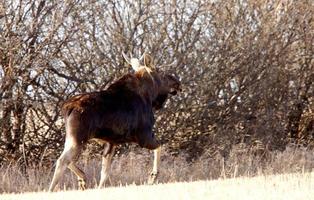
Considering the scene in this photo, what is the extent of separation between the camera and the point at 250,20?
16.2 metres

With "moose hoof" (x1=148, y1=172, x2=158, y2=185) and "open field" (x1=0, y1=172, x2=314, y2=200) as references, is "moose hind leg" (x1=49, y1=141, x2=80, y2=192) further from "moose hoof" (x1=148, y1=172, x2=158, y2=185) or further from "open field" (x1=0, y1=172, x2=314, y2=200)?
"moose hoof" (x1=148, y1=172, x2=158, y2=185)

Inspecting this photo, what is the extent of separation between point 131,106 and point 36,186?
6.36ft

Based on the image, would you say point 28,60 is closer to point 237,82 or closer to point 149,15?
point 149,15

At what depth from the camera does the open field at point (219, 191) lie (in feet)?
30.2

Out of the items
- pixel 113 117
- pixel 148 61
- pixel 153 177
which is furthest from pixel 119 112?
pixel 148 61

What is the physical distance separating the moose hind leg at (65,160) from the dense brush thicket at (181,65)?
2.86 m

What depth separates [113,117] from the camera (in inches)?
444

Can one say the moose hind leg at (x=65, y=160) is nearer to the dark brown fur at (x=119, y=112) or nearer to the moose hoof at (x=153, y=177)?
the dark brown fur at (x=119, y=112)

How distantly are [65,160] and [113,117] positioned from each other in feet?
3.65

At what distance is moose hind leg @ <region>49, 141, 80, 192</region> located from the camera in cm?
1051

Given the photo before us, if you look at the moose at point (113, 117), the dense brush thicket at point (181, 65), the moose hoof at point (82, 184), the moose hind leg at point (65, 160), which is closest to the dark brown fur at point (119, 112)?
the moose at point (113, 117)

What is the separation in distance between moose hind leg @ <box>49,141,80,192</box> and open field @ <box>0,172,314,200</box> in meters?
0.29

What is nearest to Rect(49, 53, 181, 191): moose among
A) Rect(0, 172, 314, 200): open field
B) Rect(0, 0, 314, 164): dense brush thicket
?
Rect(0, 172, 314, 200): open field

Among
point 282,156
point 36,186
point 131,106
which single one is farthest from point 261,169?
point 36,186
